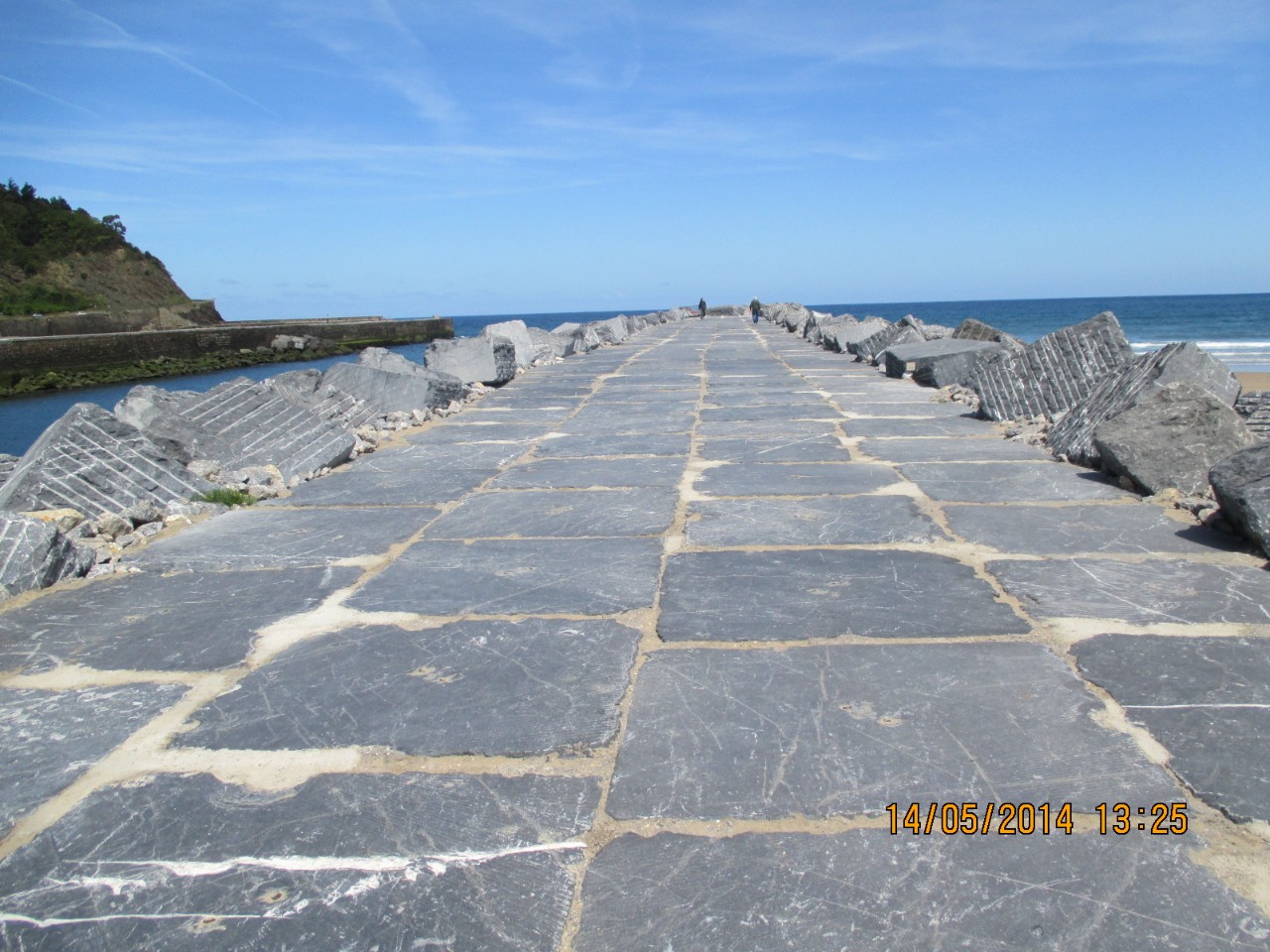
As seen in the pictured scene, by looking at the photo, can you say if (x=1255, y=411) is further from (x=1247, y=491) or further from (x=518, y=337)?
(x=518, y=337)

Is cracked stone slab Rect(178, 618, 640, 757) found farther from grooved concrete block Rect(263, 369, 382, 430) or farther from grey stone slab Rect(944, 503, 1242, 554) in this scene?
grooved concrete block Rect(263, 369, 382, 430)

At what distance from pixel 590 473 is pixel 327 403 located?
7.89ft

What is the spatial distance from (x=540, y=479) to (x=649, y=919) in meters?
3.07

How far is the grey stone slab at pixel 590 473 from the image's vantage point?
4.12 meters

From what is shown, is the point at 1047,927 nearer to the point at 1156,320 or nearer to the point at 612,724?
the point at 612,724

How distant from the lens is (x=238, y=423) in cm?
500

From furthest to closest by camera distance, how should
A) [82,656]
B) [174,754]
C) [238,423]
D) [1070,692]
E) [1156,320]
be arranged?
[1156,320], [238,423], [82,656], [1070,692], [174,754]

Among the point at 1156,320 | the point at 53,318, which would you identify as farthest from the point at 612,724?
the point at 1156,320

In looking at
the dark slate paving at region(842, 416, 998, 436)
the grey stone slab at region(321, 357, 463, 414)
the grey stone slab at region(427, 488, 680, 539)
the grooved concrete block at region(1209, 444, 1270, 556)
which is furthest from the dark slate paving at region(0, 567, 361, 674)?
the grey stone slab at region(321, 357, 463, 414)

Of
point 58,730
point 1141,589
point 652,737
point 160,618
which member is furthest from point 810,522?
point 58,730

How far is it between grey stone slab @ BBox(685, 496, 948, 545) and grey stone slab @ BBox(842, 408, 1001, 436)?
1825mm

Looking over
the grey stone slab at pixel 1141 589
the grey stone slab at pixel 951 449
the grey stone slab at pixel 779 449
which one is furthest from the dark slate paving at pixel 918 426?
the grey stone slab at pixel 1141 589

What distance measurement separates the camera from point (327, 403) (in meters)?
5.83

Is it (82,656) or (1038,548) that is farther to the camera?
(1038,548)
